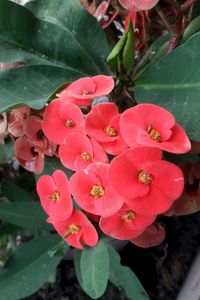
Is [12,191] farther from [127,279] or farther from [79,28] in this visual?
[79,28]

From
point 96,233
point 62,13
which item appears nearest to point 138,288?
point 96,233

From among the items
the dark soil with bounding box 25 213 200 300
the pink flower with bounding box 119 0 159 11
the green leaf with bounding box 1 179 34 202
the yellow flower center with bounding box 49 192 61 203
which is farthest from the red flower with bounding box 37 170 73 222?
the dark soil with bounding box 25 213 200 300

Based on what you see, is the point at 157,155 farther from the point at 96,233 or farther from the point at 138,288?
the point at 138,288

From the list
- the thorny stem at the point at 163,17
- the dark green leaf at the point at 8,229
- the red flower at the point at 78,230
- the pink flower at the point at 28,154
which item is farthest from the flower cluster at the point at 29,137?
the dark green leaf at the point at 8,229

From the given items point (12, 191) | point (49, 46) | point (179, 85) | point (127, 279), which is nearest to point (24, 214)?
point (12, 191)

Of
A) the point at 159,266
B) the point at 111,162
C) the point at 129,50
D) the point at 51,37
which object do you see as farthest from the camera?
the point at 159,266

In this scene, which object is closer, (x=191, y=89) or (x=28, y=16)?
(x=191, y=89)
